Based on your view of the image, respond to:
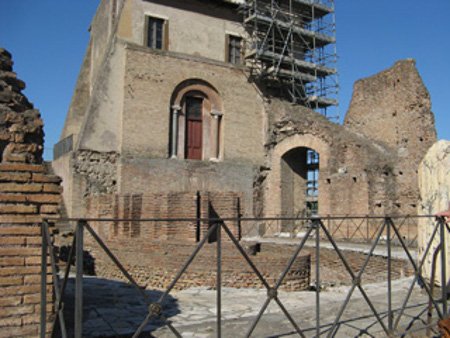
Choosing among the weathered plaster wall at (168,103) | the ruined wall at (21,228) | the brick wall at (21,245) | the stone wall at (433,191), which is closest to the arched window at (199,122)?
the weathered plaster wall at (168,103)

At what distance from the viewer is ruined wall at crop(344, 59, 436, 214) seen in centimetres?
1553

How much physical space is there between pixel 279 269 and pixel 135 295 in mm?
3181

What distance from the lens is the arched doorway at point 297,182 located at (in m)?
19.0

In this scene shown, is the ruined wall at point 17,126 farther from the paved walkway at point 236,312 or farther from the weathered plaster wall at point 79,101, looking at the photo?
the weathered plaster wall at point 79,101

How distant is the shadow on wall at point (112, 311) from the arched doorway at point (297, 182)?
467 inches

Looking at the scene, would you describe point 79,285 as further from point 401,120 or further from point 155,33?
point 155,33

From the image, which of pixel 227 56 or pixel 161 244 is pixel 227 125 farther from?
pixel 161 244

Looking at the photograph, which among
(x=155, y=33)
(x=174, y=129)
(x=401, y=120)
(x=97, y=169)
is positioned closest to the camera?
(x=97, y=169)

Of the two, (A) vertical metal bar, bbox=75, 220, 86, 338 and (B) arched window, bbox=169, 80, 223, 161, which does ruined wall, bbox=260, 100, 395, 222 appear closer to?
(B) arched window, bbox=169, 80, 223, 161

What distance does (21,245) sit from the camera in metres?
4.05

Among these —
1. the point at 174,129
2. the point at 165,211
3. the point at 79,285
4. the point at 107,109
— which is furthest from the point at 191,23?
the point at 79,285

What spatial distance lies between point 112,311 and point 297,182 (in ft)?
47.7

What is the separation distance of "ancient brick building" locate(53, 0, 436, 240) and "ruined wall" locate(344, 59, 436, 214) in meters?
0.04

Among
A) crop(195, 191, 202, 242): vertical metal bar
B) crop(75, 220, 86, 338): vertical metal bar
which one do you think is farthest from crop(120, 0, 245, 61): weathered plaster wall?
crop(75, 220, 86, 338): vertical metal bar
